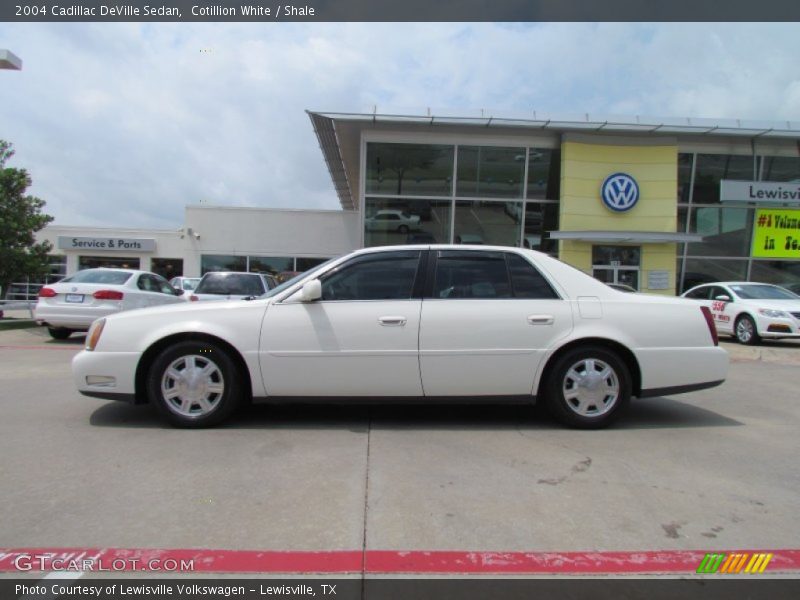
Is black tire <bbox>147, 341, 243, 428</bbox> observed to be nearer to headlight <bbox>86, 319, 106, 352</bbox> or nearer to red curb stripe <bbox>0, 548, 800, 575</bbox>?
headlight <bbox>86, 319, 106, 352</bbox>

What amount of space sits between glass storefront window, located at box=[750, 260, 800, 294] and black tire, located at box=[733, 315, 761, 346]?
8192mm

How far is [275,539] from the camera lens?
2.78 metres

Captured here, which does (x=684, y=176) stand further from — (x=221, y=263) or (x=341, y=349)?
(x=221, y=263)

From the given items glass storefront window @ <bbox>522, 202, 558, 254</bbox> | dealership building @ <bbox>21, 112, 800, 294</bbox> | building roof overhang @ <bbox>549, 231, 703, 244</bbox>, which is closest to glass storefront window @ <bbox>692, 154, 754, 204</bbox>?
dealership building @ <bbox>21, 112, 800, 294</bbox>

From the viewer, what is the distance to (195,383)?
4547 millimetres

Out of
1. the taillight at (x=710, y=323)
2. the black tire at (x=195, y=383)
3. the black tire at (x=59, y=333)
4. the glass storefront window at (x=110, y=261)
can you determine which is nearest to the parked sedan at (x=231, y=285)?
the black tire at (x=59, y=333)

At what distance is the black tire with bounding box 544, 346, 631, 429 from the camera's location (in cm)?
463

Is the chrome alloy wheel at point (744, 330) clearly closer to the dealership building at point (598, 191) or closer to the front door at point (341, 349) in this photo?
the dealership building at point (598, 191)

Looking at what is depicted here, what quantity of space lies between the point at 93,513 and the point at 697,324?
16.0 feet

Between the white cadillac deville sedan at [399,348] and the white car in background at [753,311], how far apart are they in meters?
8.07

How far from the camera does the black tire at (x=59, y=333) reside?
432 inches

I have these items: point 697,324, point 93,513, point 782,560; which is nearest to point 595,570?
point 782,560

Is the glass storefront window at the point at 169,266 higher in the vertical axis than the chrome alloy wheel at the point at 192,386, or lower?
higher

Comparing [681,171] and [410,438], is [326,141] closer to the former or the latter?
[681,171]
